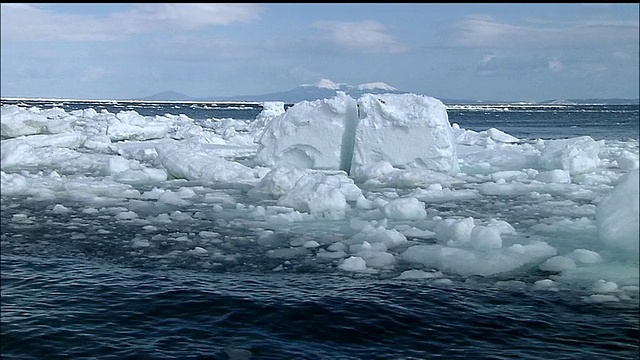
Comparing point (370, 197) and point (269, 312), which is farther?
point (370, 197)

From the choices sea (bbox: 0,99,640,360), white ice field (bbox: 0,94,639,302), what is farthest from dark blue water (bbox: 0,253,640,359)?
white ice field (bbox: 0,94,639,302)

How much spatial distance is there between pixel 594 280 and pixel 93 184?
424 inches

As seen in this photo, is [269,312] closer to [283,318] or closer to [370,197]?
[283,318]

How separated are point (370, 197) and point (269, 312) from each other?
699 centimetres

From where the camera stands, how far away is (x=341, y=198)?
444 inches

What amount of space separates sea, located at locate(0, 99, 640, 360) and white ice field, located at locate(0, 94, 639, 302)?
1.13 feet

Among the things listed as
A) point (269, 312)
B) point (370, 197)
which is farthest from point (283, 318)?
point (370, 197)

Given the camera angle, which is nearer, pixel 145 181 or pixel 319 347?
pixel 319 347

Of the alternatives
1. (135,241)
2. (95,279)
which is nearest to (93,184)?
(135,241)

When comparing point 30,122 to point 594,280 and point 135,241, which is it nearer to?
point 135,241

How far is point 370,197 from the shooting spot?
13.0m

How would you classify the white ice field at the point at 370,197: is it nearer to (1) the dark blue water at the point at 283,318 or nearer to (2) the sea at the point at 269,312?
(2) the sea at the point at 269,312

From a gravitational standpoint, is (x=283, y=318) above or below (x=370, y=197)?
below

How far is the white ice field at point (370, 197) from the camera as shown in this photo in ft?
25.8
